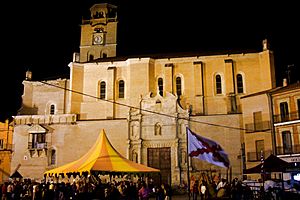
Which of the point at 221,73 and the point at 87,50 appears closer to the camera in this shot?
the point at 221,73

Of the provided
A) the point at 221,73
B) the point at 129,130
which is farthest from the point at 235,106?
the point at 129,130

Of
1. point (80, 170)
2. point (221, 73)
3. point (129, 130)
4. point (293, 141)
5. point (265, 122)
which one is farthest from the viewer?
point (221, 73)

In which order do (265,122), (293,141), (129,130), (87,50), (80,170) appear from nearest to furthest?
(80,170)
(293,141)
(265,122)
(129,130)
(87,50)

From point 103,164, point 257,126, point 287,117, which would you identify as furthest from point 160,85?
point 103,164

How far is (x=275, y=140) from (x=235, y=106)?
6873mm

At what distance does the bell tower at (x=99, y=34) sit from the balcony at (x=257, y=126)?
95.7 ft

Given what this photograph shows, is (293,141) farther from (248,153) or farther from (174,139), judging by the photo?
(174,139)

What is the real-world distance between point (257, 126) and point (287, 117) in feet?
10.5

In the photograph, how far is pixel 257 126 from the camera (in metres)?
39.9

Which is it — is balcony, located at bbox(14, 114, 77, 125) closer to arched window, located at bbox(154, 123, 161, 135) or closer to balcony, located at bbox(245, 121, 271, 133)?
arched window, located at bbox(154, 123, 161, 135)

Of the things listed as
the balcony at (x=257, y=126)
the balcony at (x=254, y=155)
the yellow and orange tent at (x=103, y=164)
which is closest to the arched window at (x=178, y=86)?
the balcony at (x=257, y=126)

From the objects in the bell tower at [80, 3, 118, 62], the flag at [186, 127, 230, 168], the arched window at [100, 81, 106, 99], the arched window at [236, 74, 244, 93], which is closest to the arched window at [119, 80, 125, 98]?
the arched window at [100, 81, 106, 99]

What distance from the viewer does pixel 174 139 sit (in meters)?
42.0

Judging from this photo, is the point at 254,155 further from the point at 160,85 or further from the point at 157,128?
the point at 160,85
